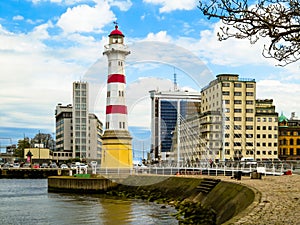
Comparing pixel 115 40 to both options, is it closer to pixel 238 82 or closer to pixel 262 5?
pixel 262 5

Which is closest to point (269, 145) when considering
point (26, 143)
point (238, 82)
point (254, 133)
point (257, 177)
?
point (254, 133)

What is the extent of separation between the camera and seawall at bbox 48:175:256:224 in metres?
20.2

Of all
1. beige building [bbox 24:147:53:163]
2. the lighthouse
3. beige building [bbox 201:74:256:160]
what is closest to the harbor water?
the lighthouse

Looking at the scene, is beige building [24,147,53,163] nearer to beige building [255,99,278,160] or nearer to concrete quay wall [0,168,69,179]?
concrete quay wall [0,168,69,179]

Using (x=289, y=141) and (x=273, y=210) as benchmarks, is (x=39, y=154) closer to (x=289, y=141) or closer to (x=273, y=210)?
(x=289, y=141)

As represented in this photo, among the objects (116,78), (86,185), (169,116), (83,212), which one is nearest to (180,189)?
(83,212)

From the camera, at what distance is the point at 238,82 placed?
91.8 metres

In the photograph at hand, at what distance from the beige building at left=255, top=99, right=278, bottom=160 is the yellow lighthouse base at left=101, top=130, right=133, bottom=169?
49806 millimetres

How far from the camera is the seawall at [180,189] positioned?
20188mm

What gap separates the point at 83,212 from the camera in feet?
97.7

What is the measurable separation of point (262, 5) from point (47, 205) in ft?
80.5

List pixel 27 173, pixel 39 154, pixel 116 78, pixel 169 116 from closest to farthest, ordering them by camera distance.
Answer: pixel 116 78
pixel 169 116
pixel 27 173
pixel 39 154

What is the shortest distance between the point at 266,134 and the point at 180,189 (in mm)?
62092

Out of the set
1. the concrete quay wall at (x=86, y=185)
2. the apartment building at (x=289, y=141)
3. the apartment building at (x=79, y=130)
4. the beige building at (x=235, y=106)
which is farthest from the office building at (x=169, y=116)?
the apartment building at (x=79, y=130)
